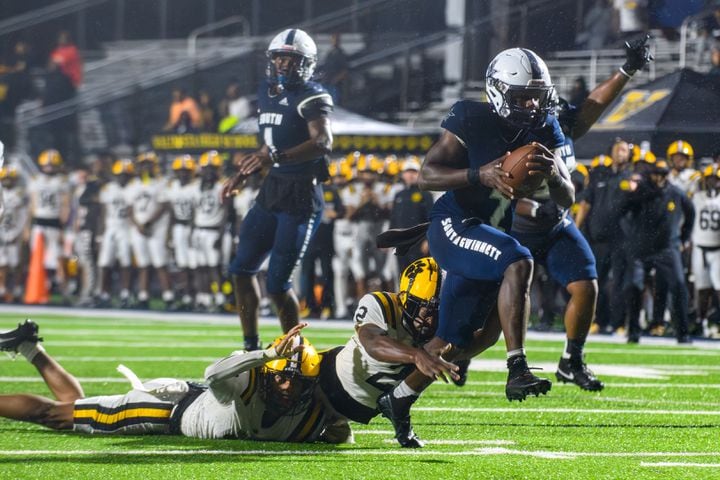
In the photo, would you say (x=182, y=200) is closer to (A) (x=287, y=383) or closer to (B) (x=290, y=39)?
(B) (x=290, y=39)

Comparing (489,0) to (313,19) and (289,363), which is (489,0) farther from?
(289,363)

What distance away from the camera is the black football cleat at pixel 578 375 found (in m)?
6.86

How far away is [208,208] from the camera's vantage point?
15.7m

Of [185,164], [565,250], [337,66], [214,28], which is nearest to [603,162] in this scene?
[185,164]

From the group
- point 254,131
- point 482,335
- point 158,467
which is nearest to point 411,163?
point 254,131

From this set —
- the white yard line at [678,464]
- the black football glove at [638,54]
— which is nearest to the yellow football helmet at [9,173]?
the black football glove at [638,54]

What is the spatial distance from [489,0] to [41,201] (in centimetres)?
587

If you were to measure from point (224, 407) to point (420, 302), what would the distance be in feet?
2.94

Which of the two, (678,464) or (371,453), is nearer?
(678,464)

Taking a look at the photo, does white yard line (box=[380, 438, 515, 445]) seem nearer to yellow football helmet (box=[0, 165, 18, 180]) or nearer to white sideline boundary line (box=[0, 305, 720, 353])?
white sideline boundary line (box=[0, 305, 720, 353])

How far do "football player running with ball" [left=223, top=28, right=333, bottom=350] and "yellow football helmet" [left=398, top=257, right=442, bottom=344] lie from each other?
101 inches

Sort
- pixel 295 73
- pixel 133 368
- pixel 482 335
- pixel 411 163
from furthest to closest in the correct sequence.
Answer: pixel 411 163 < pixel 133 368 < pixel 295 73 < pixel 482 335

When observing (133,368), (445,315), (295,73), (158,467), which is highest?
(295,73)

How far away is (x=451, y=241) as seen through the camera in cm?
573
